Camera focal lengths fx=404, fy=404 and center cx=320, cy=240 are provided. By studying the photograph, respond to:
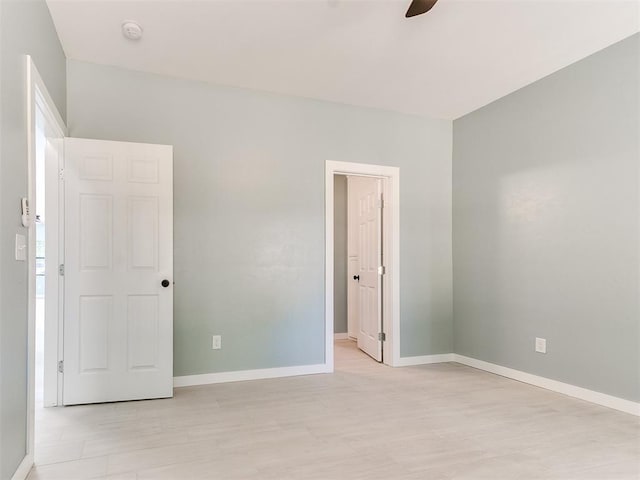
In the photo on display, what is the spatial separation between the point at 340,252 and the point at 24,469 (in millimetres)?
4500

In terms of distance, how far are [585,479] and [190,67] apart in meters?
3.79

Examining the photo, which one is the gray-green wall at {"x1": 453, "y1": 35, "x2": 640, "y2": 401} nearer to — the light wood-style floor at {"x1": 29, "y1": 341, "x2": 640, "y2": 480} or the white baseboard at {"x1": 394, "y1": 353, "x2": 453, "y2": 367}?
the white baseboard at {"x1": 394, "y1": 353, "x2": 453, "y2": 367}

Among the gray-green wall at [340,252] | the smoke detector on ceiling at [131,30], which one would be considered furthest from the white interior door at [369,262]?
the smoke detector on ceiling at [131,30]

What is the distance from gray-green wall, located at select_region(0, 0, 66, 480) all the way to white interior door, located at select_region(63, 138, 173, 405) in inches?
40.0

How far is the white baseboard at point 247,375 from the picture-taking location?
347 centimetres

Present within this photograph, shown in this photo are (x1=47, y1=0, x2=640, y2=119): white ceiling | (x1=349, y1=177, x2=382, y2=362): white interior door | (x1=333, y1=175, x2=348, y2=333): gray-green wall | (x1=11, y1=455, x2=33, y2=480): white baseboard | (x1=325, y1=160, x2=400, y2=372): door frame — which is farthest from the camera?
(x1=333, y1=175, x2=348, y2=333): gray-green wall

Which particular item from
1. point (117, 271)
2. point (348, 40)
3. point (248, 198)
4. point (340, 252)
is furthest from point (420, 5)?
point (340, 252)

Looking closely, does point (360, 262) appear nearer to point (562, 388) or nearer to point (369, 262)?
point (369, 262)

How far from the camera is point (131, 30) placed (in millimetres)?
2795

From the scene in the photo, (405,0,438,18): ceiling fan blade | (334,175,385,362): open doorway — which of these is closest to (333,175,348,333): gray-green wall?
(334,175,385,362): open doorway

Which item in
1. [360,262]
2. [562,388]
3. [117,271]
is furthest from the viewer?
[360,262]

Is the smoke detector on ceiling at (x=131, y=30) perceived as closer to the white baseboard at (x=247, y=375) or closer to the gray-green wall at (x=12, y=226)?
the gray-green wall at (x=12, y=226)

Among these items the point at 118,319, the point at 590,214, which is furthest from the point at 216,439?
the point at 590,214

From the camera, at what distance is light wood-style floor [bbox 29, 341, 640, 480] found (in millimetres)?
2080
